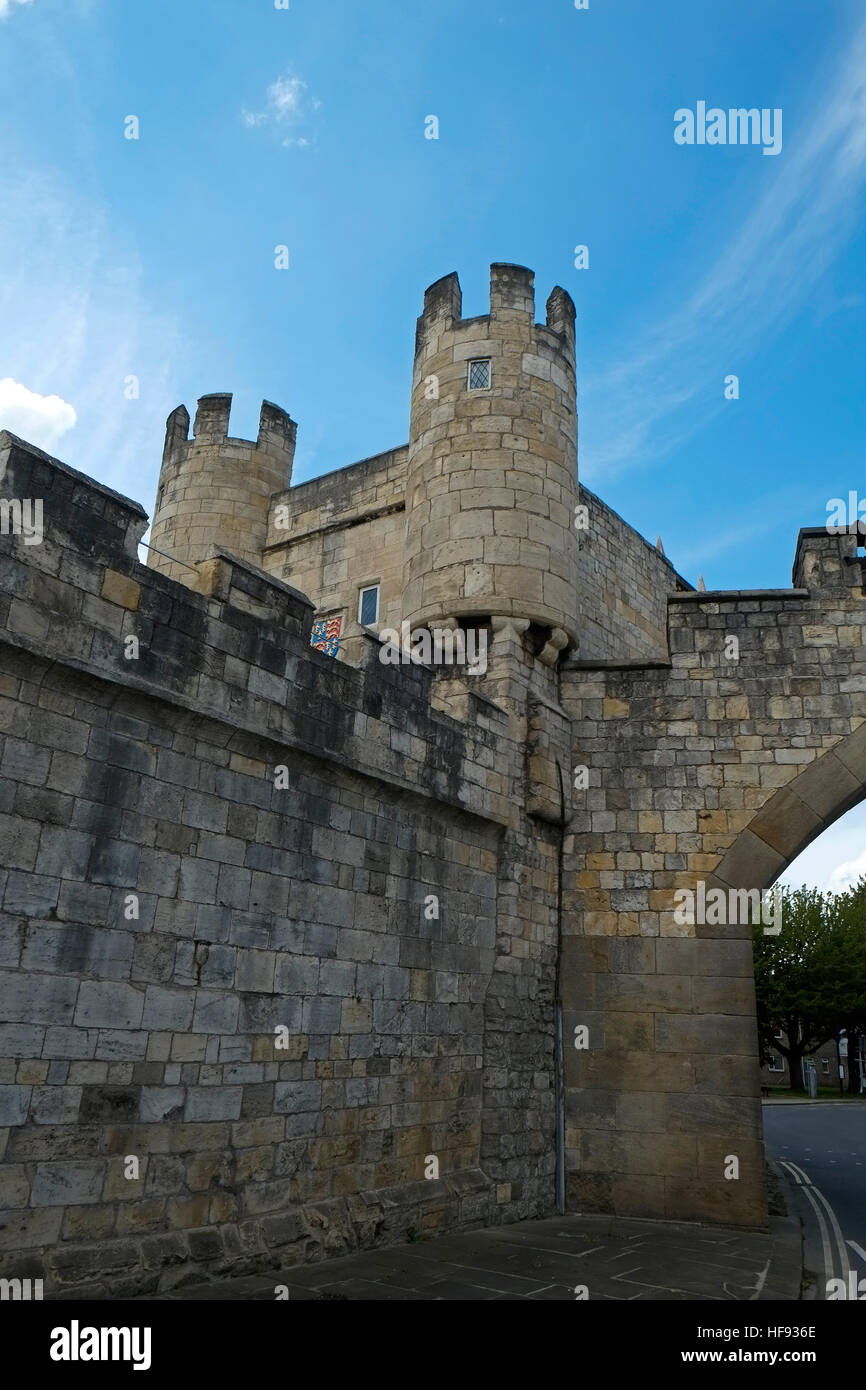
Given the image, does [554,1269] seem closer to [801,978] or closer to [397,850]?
[397,850]

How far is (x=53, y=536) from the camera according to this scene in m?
5.08

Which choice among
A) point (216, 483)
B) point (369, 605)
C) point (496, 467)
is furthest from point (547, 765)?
point (216, 483)

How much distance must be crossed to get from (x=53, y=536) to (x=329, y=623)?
7.45 metres

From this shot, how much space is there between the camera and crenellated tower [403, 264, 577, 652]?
9484 mm

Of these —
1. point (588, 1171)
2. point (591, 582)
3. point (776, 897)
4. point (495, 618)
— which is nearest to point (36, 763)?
point (495, 618)

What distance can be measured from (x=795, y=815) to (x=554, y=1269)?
16.0 feet

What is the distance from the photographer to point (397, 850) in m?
7.36

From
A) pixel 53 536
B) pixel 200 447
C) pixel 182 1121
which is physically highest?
pixel 200 447

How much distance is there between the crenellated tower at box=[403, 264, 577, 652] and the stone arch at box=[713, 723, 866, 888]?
106 inches

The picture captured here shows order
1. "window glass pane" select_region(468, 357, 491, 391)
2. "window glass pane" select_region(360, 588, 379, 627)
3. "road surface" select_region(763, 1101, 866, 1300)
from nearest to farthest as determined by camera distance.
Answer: "road surface" select_region(763, 1101, 866, 1300)
"window glass pane" select_region(468, 357, 491, 391)
"window glass pane" select_region(360, 588, 379, 627)

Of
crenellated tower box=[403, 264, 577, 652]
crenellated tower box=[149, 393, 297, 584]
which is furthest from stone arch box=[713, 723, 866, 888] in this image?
crenellated tower box=[149, 393, 297, 584]

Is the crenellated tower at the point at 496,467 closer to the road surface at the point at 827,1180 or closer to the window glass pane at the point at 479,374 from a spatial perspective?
the window glass pane at the point at 479,374

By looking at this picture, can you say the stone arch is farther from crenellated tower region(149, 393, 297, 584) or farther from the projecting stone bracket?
crenellated tower region(149, 393, 297, 584)

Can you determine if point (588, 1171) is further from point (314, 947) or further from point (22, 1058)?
point (22, 1058)
